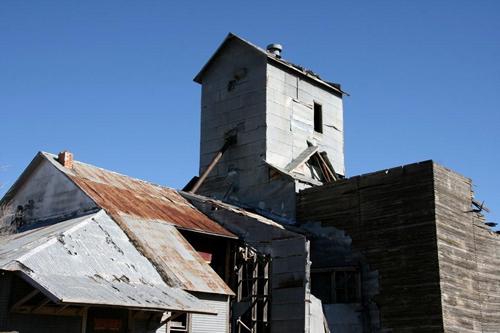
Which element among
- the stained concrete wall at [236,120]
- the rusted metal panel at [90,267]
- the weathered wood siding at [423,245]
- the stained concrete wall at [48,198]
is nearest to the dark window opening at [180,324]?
the rusted metal panel at [90,267]

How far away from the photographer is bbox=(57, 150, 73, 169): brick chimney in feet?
75.1

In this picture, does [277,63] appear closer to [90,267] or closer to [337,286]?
[337,286]

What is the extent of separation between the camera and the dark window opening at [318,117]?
32.1 metres

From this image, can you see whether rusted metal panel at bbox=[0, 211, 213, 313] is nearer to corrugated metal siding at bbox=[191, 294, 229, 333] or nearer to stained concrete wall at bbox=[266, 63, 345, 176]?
corrugated metal siding at bbox=[191, 294, 229, 333]

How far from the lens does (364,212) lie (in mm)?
24625

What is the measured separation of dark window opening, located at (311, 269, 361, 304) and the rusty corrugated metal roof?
3957mm

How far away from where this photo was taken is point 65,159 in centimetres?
2291

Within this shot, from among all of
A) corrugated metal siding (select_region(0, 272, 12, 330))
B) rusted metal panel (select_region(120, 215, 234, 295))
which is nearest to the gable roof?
rusted metal panel (select_region(120, 215, 234, 295))

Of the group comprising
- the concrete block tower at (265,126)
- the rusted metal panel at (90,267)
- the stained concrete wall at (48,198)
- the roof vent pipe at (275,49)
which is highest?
the roof vent pipe at (275,49)

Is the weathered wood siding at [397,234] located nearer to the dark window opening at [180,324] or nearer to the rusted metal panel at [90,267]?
the dark window opening at [180,324]

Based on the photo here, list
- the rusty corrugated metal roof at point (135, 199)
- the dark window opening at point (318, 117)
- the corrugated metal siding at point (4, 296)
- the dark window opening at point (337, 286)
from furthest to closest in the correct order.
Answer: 1. the dark window opening at point (318, 117)
2. the dark window opening at point (337, 286)
3. the rusty corrugated metal roof at point (135, 199)
4. the corrugated metal siding at point (4, 296)

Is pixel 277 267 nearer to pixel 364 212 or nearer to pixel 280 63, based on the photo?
pixel 364 212

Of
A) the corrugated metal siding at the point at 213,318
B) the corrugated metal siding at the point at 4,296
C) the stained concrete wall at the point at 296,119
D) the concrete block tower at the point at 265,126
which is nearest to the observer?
the corrugated metal siding at the point at 4,296

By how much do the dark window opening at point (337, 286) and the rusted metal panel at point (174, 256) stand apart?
5123 mm
